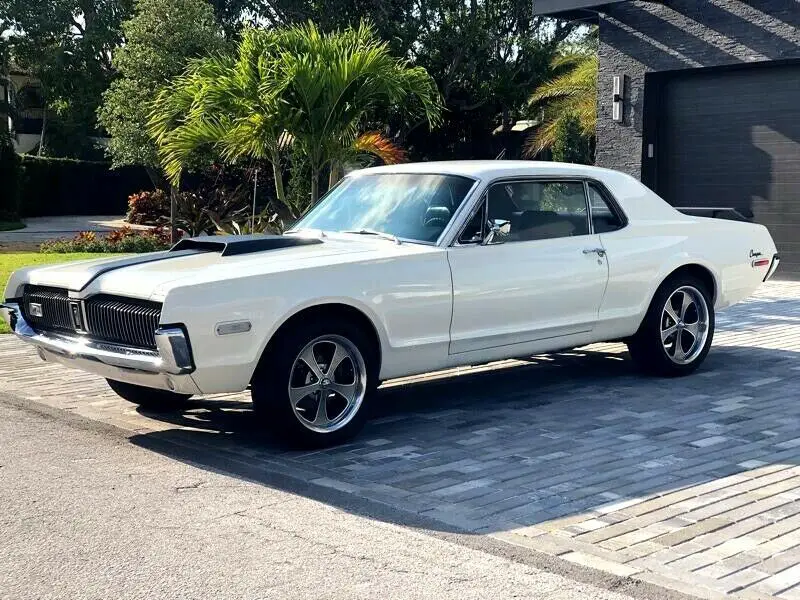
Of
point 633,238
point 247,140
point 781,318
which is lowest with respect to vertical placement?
point 781,318

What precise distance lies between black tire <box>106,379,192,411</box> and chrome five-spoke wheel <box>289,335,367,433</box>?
134 cm

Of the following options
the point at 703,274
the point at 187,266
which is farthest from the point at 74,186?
the point at 187,266

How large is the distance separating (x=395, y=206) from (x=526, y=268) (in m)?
0.97

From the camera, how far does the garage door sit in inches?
615

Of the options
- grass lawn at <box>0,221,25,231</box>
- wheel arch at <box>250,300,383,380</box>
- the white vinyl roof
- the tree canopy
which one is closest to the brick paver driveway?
wheel arch at <box>250,300,383,380</box>

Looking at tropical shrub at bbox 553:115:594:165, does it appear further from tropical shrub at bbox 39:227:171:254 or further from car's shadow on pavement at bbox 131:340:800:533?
car's shadow on pavement at bbox 131:340:800:533

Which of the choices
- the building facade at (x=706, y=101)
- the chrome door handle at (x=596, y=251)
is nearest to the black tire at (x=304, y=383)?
the chrome door handle at (x=596, y=251)

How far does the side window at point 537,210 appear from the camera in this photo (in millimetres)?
7223

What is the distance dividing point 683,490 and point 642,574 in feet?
4.13

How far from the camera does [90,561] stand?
14.3 ft

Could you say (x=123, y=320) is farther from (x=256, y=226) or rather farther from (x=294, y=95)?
(x=256, y=226)

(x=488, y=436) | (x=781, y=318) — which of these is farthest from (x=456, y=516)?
(x=781, y=318)

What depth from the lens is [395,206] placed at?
7.32m

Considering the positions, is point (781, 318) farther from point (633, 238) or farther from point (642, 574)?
point (642, 574)
